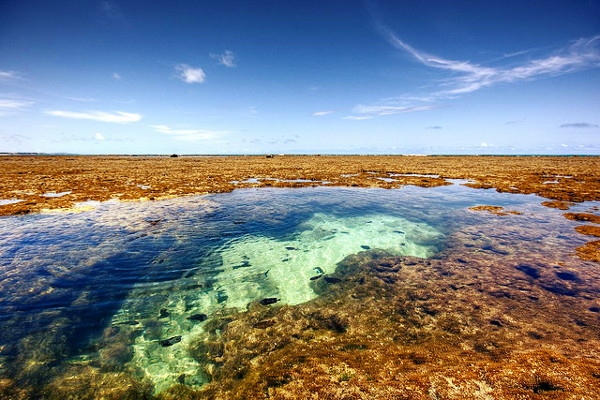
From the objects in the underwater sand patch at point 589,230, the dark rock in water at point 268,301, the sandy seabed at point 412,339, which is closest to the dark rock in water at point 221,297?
the sandy seabed at point 412,339

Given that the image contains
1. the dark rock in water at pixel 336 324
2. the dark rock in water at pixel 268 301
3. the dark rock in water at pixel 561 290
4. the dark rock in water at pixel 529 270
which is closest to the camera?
the dark rock in water at pixel 336 324

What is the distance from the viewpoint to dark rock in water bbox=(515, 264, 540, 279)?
1014cm

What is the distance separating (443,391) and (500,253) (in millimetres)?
11437

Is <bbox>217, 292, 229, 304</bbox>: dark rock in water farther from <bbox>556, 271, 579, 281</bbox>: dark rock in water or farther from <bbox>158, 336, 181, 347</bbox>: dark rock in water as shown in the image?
<bbox>556, 271, 579, 281</bbox>: dark rock in water

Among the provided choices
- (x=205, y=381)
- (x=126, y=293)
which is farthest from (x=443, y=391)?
(x=126, y=293)

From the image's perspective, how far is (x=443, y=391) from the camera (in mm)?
4512

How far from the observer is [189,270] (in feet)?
36.0

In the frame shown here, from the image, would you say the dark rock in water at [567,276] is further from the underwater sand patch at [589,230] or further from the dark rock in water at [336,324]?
the dark rock in water at [336,324]

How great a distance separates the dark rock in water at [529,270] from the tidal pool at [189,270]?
0.08 meters

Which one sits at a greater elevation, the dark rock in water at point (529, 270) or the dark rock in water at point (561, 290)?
the dark rock in water at point (561, 290)

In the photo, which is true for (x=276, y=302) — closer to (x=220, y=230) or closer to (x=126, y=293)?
(x=126, y=293)

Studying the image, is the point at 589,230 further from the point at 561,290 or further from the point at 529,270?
the point at 561,290

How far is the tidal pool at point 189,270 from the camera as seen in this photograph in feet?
20.3

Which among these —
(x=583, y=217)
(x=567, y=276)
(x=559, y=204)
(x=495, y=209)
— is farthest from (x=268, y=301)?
(x=559, y=204)
